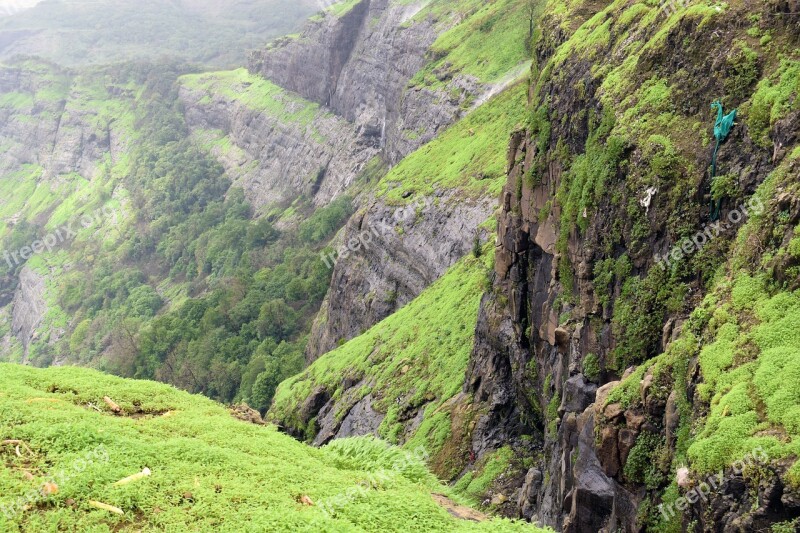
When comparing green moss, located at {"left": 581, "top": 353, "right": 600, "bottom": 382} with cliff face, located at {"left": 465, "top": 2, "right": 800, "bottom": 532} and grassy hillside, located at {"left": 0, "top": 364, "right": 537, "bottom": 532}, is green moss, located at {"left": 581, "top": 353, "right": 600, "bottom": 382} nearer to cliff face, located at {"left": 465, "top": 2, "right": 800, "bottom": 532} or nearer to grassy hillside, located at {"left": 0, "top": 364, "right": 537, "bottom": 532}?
cliff face, located at {"left": 465, "top": 2, "right": 800, "bottom": 532}

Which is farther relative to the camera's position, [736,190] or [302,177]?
[302,177]

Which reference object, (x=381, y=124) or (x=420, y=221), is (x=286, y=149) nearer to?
(x=381, y=124)

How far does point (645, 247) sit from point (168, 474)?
36.5 feet

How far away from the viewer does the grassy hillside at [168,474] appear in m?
8.99

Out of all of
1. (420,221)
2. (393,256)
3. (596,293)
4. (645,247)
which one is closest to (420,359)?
(420,221)

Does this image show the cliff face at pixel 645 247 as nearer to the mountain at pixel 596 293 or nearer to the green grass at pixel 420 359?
the mountain at pixel 596 293

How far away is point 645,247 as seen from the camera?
46.4 feet

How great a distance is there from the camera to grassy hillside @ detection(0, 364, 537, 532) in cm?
899

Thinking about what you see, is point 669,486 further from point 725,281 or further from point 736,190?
point 736,190

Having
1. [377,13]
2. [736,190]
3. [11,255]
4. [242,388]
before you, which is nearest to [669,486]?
[736,190]

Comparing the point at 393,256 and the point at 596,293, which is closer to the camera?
the point at 596,293

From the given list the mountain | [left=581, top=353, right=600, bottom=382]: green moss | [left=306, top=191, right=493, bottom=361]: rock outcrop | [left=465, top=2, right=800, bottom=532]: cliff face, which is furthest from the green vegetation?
[left=581, top=353, right=600, bottom=382]: green moss

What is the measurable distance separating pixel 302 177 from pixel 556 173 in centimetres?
14076

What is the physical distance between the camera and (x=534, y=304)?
71.6ft
